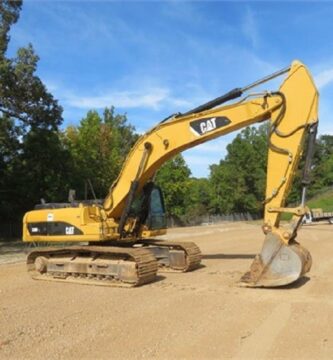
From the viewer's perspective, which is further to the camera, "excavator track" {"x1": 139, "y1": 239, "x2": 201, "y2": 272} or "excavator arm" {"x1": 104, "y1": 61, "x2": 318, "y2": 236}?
"excavator track" {"x1": 139, "y1": 239, "x2": 201, "y2": 272}

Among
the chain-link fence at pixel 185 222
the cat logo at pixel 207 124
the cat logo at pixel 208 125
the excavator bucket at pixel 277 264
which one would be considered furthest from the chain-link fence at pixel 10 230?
the excavator bucket at pixel 277 264

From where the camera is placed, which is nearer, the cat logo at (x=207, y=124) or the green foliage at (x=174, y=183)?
the cat logo at (x=207, y=124)

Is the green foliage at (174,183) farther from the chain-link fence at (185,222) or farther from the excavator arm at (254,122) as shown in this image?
the excavator arm at (254,122)

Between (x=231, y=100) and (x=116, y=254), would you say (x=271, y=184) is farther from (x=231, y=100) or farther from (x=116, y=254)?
(x=116, y=254)

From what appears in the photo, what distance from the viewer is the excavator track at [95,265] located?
35.3ft

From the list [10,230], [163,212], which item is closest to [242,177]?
[10,230]

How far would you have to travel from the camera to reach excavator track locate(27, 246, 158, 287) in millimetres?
10758

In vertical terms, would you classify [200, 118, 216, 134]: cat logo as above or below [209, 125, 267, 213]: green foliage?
below

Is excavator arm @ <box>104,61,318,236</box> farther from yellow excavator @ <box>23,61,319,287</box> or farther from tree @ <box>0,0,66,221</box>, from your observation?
tree @ <box>0,0,66,221</box>

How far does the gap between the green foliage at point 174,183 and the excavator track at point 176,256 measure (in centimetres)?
4174

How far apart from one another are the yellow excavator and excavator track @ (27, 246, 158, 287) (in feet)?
0.07

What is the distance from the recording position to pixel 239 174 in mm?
80750

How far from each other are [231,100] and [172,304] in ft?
15.7

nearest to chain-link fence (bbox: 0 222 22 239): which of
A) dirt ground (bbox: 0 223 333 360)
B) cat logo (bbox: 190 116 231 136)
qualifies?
dirt ground (bbox: 0 223 333 360)
